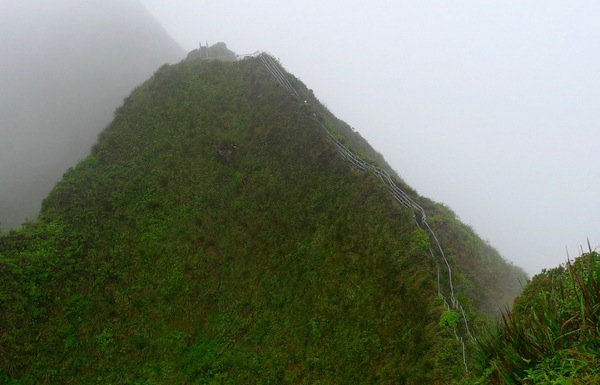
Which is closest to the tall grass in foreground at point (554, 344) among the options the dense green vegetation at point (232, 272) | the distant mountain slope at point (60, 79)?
the dense green vegetation at point (232, 272)

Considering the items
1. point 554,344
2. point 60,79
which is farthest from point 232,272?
point 60,79

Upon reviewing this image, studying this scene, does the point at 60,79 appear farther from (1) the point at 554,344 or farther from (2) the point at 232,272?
Result: (1) the point at 554,344

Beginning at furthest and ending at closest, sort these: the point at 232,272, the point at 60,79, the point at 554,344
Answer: the point at 60,79 < the point at 232,272 < the point at 554,344

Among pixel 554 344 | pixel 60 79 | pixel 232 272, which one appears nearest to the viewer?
pixel 554 344

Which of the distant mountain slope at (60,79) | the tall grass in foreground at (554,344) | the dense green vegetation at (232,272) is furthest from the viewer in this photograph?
the distant mountain slope at (60,79)

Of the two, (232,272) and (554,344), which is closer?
(554,344)

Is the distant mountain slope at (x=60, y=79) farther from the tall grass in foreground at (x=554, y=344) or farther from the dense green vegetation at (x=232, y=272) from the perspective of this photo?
the tall grass in foreground at (x=554, y=344)

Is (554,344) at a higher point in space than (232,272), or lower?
higher
